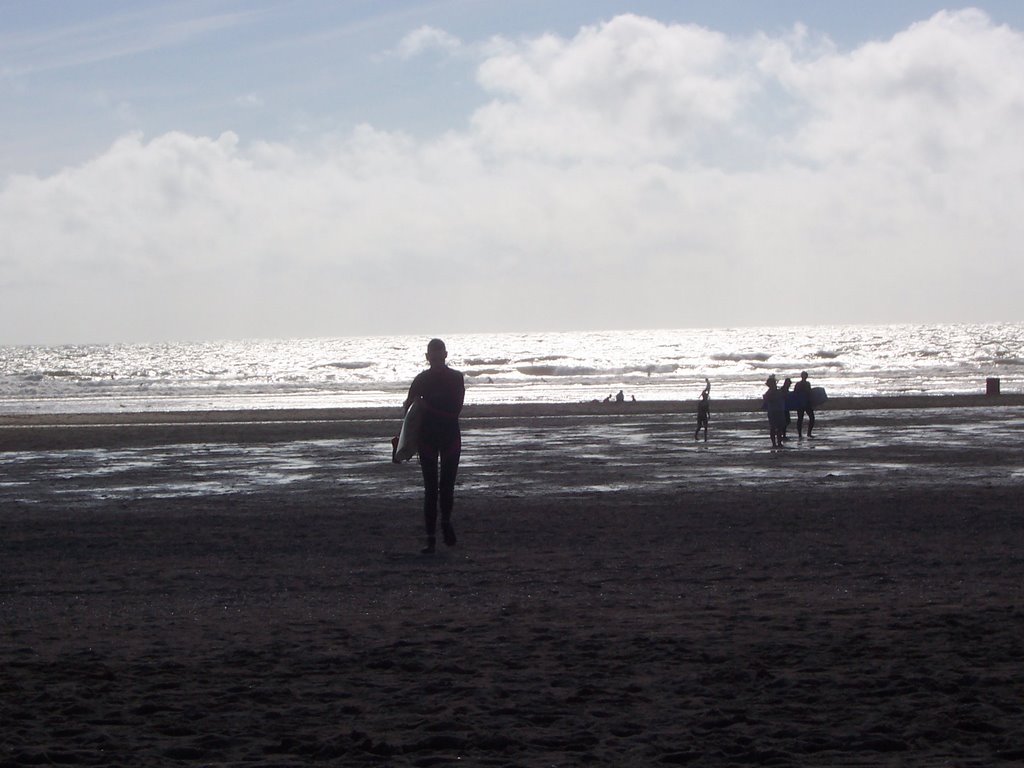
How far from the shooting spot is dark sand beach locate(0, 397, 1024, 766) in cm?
488

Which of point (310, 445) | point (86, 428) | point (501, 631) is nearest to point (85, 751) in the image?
point (501, 631)

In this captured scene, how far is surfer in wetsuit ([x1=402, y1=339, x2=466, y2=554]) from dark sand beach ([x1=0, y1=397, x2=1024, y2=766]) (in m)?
0.42

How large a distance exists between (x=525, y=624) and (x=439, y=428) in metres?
3.49

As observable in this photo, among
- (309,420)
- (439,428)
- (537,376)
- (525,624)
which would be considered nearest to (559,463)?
(439,428)

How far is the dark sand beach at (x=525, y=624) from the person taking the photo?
4.88 meters

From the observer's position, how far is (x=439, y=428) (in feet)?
34.1

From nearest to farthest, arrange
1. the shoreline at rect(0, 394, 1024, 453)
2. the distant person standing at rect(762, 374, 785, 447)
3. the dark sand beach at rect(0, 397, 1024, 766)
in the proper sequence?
the dark sand beach at rect(0, 397, 1024, 766)
the distant person standing at rect(762, 374, 785, 447)
the shoreline at rect(0, 394, 1024, 453)

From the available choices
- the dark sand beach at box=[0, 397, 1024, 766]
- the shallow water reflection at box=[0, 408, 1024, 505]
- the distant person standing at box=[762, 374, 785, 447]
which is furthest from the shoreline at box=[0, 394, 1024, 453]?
the dark sand beach at box=[0, 397, 1024, 766]

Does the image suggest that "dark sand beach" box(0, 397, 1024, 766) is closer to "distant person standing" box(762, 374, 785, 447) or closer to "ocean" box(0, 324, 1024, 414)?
"distant person standing" box(762, 374, 785, 447)

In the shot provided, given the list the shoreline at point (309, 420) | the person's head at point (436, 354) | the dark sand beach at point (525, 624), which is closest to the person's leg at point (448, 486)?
the dark sand beach at point (525, 624)

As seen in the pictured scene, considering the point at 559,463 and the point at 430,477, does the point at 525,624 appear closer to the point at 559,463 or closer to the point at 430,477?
the point at 430,477

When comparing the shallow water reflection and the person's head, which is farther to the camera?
the shallow water reflection

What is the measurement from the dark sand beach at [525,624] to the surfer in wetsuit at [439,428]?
1.37 ft

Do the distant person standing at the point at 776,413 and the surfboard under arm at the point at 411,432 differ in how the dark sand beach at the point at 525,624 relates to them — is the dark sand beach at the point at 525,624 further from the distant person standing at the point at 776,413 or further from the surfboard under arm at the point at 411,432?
the distant person standing at the point at 776,413
